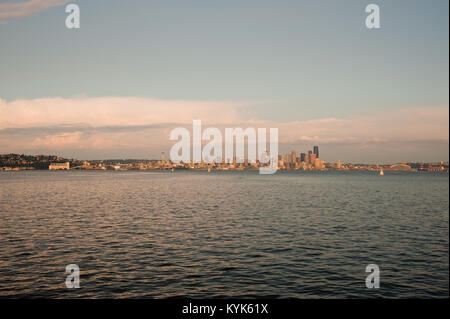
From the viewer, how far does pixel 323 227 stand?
1951 inches

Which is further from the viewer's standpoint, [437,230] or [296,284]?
[437,230]

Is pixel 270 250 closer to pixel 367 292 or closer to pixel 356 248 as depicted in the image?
pixel 356 248

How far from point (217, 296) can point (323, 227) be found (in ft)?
99.8

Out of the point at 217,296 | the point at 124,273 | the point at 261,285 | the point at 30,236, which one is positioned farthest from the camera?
the point at 30,236

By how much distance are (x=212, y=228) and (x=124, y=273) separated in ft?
72.1

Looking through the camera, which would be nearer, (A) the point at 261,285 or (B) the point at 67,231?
(A) the point at 261,285
